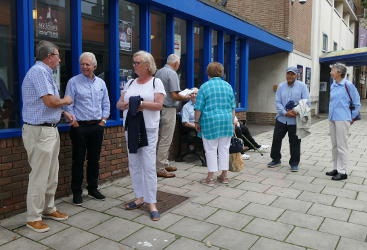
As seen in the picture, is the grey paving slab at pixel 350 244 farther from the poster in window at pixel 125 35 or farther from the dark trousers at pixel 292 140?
the poster in window at pixel 125 35

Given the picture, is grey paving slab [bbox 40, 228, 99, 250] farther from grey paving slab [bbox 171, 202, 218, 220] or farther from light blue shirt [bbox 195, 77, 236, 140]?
light blue shirt [bbox 195, 77, 236, 140]

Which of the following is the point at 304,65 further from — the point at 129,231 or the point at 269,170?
the point at 129,231

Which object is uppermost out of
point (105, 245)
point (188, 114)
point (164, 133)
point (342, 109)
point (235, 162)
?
point (342, 109)

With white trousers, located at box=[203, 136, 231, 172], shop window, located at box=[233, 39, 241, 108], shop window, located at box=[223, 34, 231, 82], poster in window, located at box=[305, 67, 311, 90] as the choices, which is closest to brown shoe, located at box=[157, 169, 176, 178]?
white trousers, located at box=[203, 136, 231, 172]

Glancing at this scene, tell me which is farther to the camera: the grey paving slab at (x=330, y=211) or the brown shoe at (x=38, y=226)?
the grey paving slab at (x=330, y=211)

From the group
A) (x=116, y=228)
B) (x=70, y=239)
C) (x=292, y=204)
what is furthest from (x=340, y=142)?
(x=70, y=239)

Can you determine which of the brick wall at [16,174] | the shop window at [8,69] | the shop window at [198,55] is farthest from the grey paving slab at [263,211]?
the shop window at [198,55]

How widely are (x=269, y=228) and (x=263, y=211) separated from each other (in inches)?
20.3

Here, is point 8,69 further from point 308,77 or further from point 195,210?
point 308,77

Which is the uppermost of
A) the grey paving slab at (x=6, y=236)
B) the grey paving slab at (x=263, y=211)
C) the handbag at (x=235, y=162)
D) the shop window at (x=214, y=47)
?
the shop window at (x=214, y=47)

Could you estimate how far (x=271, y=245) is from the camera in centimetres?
338

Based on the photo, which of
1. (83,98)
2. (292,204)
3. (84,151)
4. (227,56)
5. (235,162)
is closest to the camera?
(83,98)

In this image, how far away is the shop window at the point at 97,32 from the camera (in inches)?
199

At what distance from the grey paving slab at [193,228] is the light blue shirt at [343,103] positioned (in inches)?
116
